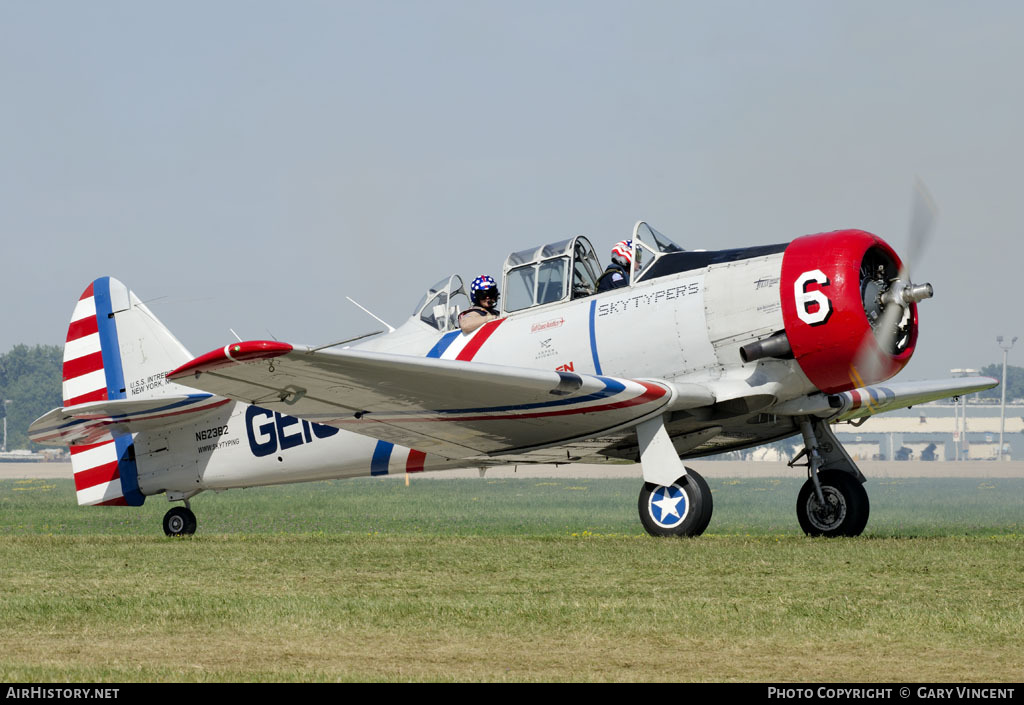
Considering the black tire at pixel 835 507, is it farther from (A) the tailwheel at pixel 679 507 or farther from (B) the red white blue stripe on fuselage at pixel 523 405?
(B) the red white blue stripe on fuselage at pixel 523 405

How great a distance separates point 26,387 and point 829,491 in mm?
155499

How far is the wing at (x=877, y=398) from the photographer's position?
38.0ft

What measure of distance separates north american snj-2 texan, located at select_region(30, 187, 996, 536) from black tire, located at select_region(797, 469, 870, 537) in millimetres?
19

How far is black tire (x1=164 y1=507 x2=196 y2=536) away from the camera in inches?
597

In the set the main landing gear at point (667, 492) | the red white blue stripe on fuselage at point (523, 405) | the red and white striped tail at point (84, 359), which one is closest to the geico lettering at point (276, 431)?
the red white blue stripe on fuselage at point (523, 405)

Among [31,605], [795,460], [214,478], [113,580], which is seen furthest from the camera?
[214,478]

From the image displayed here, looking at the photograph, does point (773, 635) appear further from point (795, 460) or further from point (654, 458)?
point (795, 460)

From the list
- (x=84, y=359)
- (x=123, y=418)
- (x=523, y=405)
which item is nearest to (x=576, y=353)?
(x=523, y=405)

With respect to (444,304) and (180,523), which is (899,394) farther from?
(180,523)

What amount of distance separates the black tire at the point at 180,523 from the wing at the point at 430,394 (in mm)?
4047
